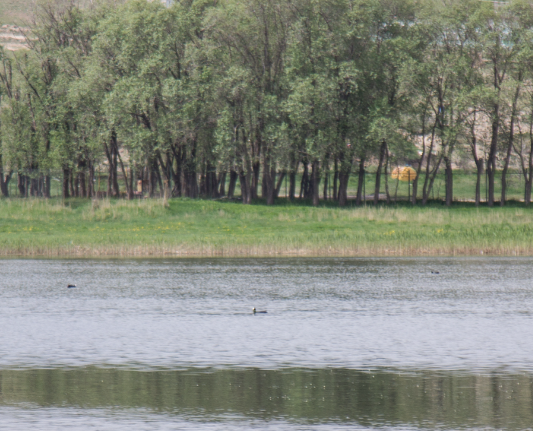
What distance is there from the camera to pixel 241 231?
55719 millimetres

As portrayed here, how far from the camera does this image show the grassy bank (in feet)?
155

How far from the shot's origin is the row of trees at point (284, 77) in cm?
7188

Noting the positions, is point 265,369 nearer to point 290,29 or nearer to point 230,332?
point 230,332

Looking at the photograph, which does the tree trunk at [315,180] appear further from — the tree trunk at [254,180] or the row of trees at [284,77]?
the tree trunk at [254,180]

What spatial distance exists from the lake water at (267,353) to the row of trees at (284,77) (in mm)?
38396

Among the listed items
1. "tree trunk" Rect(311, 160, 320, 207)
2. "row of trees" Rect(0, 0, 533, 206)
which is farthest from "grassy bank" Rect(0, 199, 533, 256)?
"row of trees" Rect(0, 0, 533, 206)

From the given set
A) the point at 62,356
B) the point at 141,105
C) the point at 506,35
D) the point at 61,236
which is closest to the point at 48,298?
the point at 62,356

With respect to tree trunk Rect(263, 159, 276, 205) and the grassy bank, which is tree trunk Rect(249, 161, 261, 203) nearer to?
tree trunk Rect(263, 159, 276, 205)

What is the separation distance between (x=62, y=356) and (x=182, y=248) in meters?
29.7

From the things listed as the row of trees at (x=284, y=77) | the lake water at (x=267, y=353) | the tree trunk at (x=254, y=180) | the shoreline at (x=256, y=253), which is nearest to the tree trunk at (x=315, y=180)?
the row of trees at (x=284, y=77)

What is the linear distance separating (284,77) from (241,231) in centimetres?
2283

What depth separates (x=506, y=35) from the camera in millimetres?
74875

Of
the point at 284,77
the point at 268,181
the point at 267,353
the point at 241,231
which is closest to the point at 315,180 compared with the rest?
the point at 268,181

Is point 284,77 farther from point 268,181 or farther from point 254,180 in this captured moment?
point 254,180
